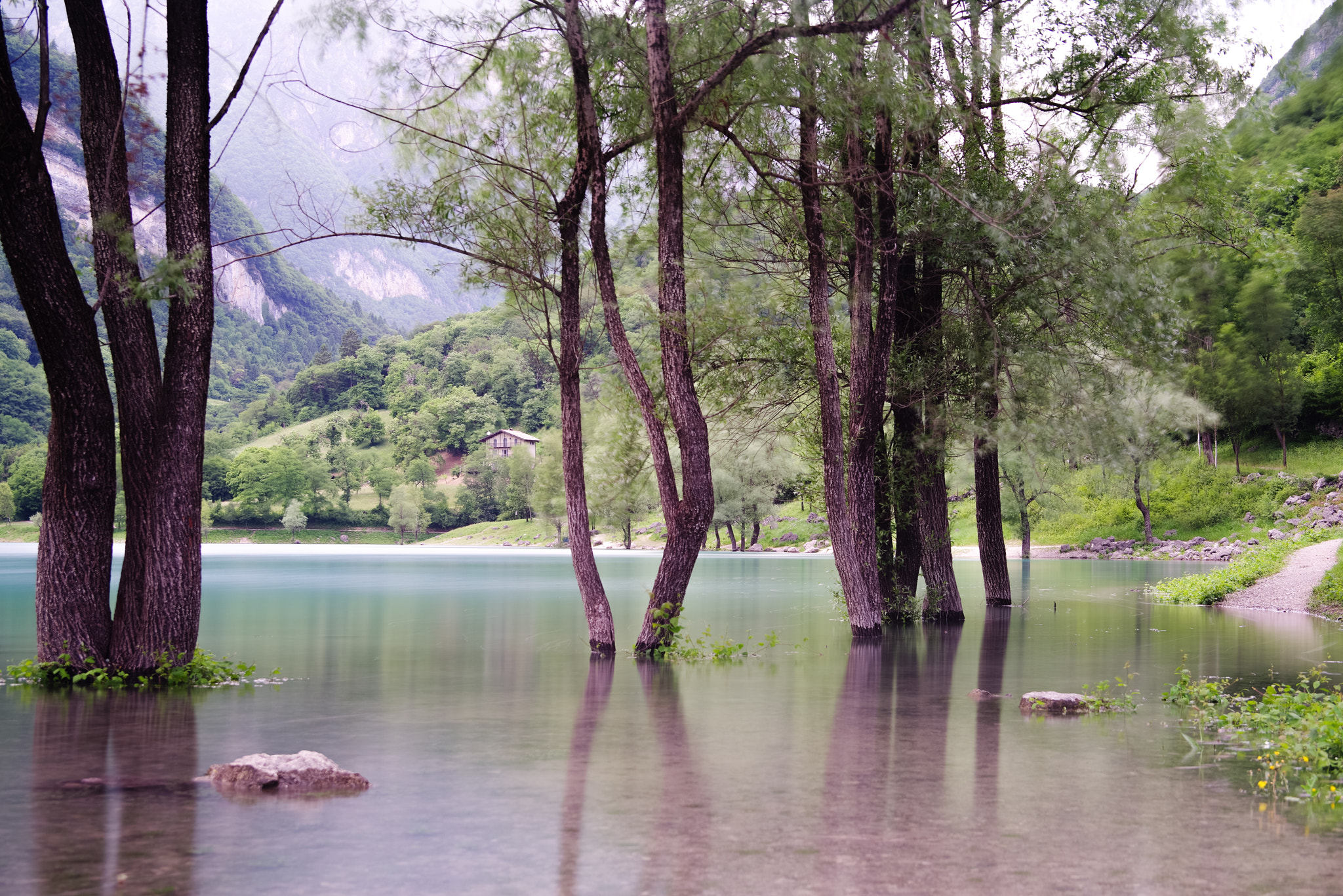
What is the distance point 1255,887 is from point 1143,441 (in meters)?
17.9

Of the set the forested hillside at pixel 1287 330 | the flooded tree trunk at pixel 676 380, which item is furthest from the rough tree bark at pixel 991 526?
the forested hillside at pixel 1287 330

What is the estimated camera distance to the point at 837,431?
18.1 m

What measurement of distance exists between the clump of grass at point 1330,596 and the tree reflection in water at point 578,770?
16194 millimetres

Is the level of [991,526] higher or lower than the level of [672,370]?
lower

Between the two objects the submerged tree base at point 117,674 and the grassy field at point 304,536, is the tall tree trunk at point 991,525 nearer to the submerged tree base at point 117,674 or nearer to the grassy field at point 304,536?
the submerged tree base at point 117,674

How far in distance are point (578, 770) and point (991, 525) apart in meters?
18.1

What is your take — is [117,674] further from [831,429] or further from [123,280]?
[831,429]

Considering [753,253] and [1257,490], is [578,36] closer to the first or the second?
[753,253]

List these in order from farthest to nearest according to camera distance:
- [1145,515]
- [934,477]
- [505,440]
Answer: [505,440] → [1145,515] → [934,477]

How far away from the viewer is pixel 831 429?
1814cm

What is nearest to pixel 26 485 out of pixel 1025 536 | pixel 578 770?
pixel 1025 536

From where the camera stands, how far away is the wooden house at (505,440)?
150375 millimetres

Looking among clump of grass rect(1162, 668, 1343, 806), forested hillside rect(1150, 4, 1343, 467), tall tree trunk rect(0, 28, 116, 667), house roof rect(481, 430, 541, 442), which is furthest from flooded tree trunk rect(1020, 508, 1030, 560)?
house roof rect(481, 430, 541, 442)

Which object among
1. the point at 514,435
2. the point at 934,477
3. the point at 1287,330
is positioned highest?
the point at 1287,330
